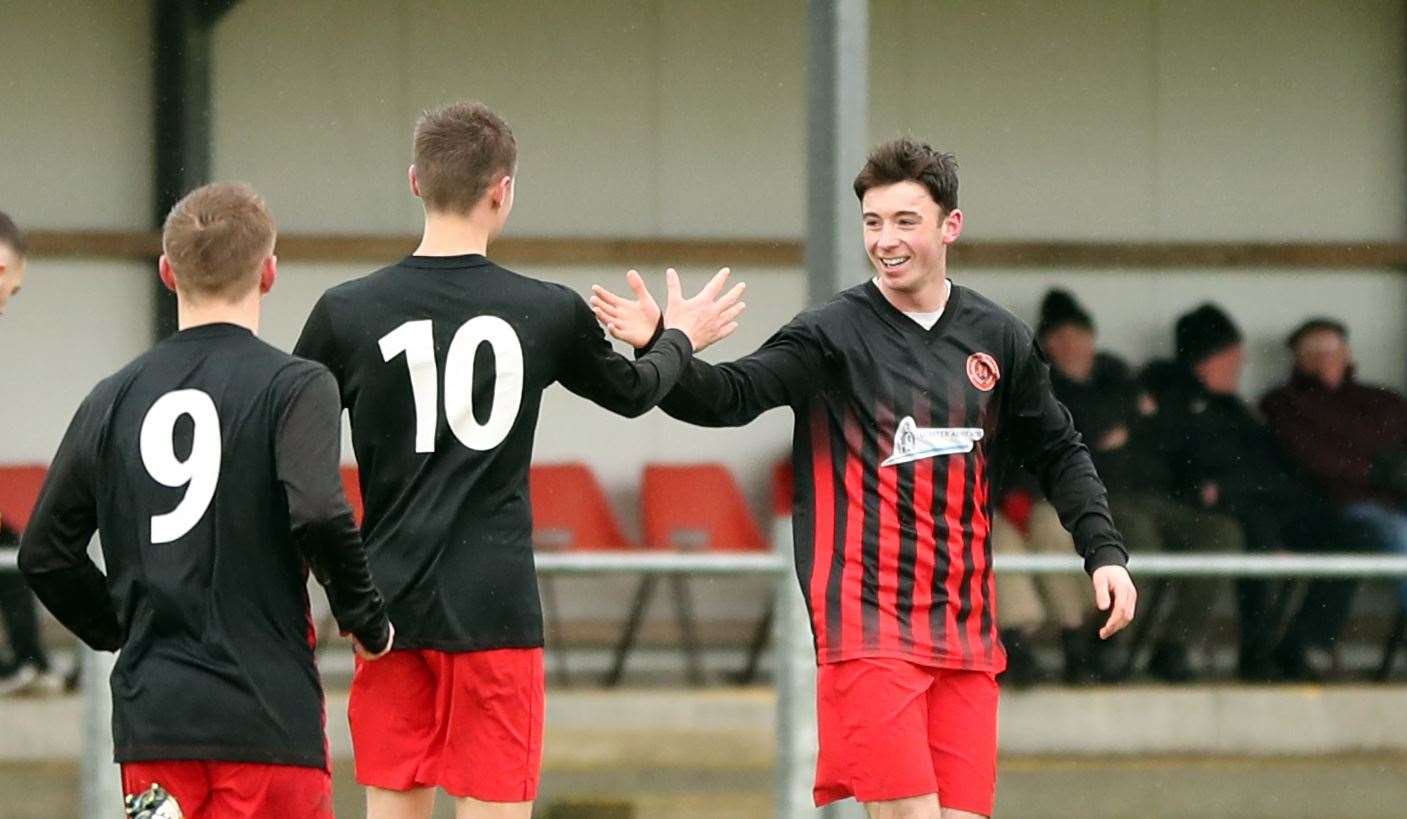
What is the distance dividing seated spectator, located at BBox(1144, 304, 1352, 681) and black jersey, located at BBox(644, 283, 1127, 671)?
3.58m

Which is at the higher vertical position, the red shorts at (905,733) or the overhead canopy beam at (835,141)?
the overhead canopy beam at (835,141)

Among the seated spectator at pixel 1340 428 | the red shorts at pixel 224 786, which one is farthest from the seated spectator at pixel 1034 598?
the red shorts at pixel 224 786

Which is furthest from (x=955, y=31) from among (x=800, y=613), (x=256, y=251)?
(x=256, y=251)

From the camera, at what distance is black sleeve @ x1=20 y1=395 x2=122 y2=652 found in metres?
3.29

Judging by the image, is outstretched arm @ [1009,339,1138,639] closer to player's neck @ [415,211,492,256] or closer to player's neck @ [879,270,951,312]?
player's neck @ [879,270,951,312]

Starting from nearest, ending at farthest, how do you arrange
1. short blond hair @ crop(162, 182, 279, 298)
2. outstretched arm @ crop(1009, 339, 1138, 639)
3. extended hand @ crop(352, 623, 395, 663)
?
short blond hair @ crop(162, 182, 279, 298) < extended hand @ crop(352, 623, 395, 663) < outstretched arm @ crop(1009, 339, 1138, 639)

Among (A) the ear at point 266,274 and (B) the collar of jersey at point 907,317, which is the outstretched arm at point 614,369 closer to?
(B) the collar of jersey at point 907,317

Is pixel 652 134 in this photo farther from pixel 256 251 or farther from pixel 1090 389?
pixel 256 251

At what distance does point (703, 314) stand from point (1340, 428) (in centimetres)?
494

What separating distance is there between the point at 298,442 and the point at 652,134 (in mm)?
5678

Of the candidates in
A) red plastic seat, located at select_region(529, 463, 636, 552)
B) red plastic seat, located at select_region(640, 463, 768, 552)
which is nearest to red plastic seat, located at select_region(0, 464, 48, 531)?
red plastic seat, located at select_region(529, 463, 636, 552)

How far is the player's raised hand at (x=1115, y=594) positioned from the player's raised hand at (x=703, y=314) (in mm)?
774

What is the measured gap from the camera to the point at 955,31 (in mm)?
8781

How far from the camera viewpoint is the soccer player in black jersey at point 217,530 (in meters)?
3.22
